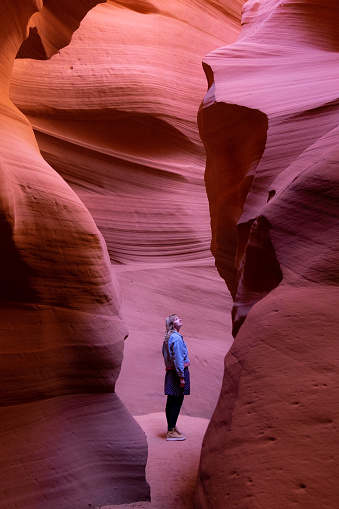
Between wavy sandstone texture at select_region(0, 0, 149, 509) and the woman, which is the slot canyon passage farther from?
the woman

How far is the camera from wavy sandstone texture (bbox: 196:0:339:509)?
7.57ft

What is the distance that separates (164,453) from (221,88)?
13.3 feet

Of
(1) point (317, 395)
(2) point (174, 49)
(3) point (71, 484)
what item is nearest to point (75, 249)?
(3) point (71, 484)

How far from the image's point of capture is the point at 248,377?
286 centimetres

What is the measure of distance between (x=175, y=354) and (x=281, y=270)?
2.84m

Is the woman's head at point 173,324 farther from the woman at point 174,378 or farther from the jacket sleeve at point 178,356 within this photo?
the jacket sleeve at point 178,356

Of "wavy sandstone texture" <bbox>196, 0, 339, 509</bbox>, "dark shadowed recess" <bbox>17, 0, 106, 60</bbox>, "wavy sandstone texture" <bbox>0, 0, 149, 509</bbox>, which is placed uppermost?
"dark shadowed recess" <bbox>17, 0, 106, 60</bbox>

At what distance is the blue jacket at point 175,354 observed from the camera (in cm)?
585

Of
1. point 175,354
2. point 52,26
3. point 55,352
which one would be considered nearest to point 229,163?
point 175,354

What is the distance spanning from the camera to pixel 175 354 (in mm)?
5879

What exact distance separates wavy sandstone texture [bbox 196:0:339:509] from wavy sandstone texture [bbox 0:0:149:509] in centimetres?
133

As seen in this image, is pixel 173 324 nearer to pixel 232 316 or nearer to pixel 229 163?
pixel 232 316

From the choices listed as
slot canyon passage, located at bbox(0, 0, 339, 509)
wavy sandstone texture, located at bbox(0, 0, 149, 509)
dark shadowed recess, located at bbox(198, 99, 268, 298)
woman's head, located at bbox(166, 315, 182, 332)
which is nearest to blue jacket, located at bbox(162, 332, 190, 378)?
woman's head, located at bbox(166, 315, 182, 332)

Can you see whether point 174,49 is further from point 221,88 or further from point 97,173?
point 221,88
